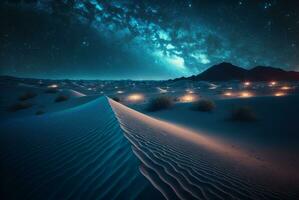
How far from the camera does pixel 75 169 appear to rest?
2.56m

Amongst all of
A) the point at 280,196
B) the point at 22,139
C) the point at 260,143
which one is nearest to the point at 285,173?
the point at 280,196

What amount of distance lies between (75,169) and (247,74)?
195 feet

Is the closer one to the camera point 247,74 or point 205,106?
point 205,106

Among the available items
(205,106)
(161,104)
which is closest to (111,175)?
(205,106)

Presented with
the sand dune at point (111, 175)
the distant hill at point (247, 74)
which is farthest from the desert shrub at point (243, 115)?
the distant hill at point (247, 74)

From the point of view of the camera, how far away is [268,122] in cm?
824

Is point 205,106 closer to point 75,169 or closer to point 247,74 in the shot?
point 75,169

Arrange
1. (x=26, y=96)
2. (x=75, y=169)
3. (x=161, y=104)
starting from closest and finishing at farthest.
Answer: (x=75, y=169)
(x=161, y=104)
(x=26, y=96)

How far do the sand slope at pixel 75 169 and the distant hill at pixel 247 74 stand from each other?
179ft

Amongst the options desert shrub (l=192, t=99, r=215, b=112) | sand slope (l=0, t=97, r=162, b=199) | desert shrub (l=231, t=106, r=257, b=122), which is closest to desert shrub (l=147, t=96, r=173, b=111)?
desert shrub (l=192, t=99, r=215, b=112)

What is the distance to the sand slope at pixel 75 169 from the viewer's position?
198cm

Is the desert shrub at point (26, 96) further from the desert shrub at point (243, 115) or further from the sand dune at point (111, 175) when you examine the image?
the desert shrub at point (243, 115)

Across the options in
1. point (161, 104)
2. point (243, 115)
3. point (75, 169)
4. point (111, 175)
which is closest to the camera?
point (111, 175)

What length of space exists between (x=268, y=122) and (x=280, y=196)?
6.50m
